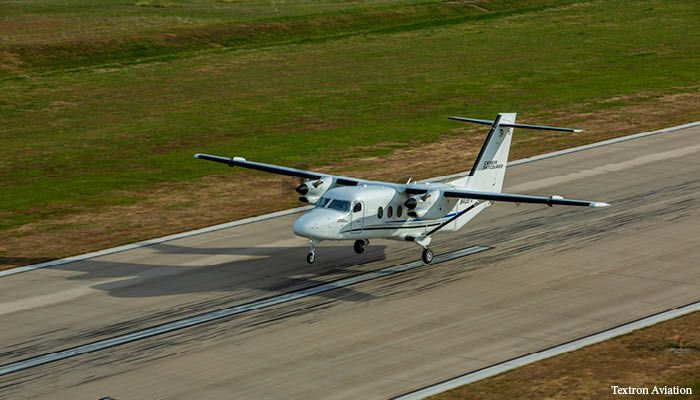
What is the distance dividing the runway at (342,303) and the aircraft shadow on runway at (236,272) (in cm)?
8

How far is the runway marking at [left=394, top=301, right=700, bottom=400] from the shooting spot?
27266 millimetres

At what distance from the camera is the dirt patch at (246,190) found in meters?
42.9

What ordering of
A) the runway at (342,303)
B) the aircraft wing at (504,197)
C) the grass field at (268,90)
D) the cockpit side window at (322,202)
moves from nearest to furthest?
1. the runway at (342,303)
2. the aircraft wing at (504,197)
3. the cockpit side window at (322,202)
4. the grass field at (268,90)

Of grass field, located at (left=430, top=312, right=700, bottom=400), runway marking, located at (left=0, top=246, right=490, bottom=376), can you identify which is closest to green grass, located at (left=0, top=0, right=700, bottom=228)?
runway marking, located at (left=0, top=246, right=490, bottom=376)

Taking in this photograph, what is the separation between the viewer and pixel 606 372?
28078 mm

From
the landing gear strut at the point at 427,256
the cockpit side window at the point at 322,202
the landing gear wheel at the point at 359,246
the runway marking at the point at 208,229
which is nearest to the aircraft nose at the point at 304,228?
the cockpit side window at the point at 322,202

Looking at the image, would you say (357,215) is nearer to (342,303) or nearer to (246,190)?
(342,303)

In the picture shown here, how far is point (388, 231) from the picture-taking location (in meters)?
36.7

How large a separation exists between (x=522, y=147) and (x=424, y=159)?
6006 mm

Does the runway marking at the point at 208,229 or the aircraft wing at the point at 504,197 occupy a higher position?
the aircraft wing at the point at 504,197

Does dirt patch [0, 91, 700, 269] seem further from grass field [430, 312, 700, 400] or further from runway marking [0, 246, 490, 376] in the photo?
grass field [430, 312, 700, 400]

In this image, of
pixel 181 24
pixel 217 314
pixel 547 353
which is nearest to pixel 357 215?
pixel 217 314
